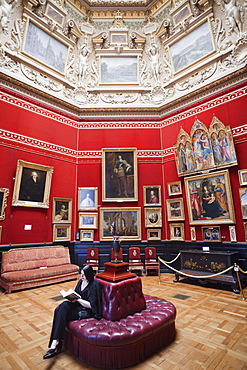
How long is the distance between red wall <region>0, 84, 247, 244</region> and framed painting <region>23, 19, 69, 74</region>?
2210mm

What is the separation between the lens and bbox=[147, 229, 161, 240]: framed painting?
8.73m

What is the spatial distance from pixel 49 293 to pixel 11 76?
24.5ft

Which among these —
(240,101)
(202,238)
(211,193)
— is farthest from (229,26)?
(202,238)

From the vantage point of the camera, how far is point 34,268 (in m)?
6.90

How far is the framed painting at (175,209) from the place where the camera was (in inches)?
332

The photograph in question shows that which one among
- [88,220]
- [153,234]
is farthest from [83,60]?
[153,234]

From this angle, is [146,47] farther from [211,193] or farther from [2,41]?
[211,193]

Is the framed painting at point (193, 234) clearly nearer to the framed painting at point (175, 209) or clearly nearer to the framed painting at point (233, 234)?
the framed painting at point (175, 209)

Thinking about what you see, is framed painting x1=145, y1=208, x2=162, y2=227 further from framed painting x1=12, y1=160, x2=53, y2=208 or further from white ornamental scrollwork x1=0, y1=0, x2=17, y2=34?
white ornamental scrollwork x1=0, y1=0, x2=17, y2=34

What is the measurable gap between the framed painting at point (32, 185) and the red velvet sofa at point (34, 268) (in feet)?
5.43

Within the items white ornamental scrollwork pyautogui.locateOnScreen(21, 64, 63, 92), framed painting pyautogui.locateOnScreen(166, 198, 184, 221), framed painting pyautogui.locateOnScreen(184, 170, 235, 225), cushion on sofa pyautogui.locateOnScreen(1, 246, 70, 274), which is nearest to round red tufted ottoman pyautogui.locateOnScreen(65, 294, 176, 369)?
cushion on sofa pyautogui.locateOnScreen(1, 246, 70, 274)

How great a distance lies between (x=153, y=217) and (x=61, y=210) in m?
3.82

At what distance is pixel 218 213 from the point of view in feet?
24.2

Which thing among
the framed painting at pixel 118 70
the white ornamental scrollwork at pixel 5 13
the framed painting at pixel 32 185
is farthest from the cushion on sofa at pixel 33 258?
the white ornamental scrollwork at pixel 5 13
